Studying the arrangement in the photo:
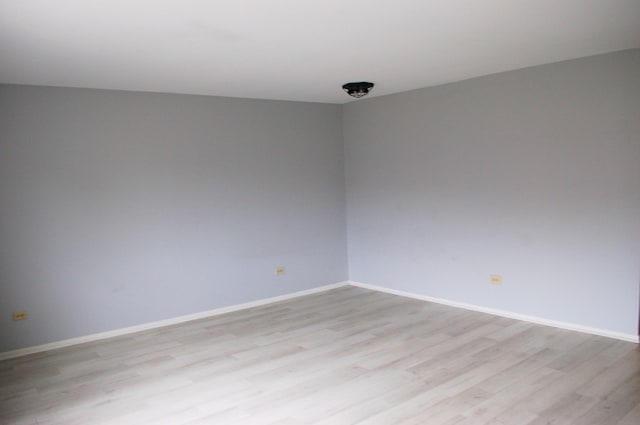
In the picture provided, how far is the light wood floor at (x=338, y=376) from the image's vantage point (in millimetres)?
2947

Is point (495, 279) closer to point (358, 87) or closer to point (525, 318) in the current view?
point (525, 318)

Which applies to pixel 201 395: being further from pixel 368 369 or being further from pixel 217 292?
pixel 217 292

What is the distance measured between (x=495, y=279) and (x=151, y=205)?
3.52 m

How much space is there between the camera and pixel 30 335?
422cm

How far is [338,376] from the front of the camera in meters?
3.49

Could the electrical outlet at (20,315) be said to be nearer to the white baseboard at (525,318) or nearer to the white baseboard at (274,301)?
the white baseboard at (274,301)

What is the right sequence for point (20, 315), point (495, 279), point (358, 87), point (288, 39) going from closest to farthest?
1. point (288, 39)
2. point (20, 315)
3. point (358, 87)
4. point (495, 279)

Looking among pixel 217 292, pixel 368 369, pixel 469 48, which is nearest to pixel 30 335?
pixel 217 292

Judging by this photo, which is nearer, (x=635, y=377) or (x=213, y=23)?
(x=213, y=23)

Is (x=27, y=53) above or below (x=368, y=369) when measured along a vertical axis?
above

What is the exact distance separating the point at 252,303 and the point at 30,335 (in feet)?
7.18

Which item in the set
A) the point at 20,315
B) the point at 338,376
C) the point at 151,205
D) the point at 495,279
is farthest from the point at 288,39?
the point at 20,315

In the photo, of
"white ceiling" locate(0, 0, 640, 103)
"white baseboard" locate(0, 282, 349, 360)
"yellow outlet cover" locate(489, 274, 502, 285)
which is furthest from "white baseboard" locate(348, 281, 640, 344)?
"white ceiling" locate(0, 0, 640, 103)

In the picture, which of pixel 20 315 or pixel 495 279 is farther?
pixel 495 279
